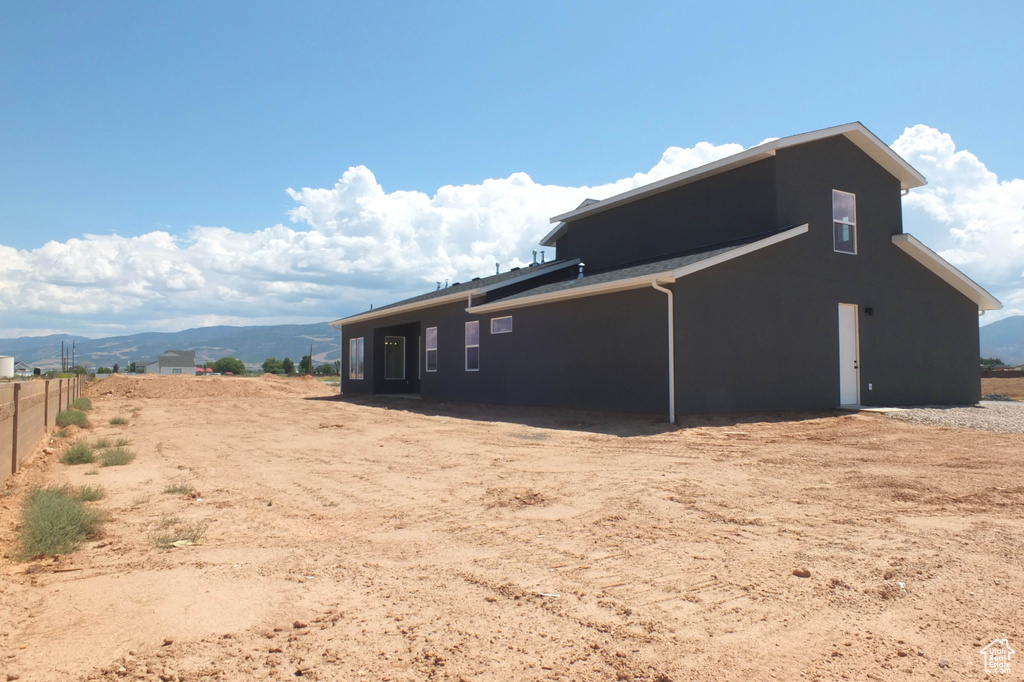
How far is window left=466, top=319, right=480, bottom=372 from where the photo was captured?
1767cm

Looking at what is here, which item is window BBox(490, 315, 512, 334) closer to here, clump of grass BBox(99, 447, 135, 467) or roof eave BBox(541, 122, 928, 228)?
roof eave BBox(541, 122, 928, 228)

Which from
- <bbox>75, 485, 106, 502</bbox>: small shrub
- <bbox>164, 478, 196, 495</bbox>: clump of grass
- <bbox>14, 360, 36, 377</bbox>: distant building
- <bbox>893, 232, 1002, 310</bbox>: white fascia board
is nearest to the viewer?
<bbox>75, 485, 106, 502</bbox>: small shrub

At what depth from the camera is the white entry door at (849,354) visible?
14.1 metres

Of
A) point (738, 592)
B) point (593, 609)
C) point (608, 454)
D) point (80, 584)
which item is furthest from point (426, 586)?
point (608, 454)

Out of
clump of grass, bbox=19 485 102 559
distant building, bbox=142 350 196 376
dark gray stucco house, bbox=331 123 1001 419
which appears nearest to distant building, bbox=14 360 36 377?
distant building, bbox=142 350 196 376

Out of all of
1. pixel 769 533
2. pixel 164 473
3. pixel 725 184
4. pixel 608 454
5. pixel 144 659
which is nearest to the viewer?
pixel 144 659

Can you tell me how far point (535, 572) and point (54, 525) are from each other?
3486mm

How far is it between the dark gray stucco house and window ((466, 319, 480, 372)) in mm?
43

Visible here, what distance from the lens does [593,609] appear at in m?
3.39

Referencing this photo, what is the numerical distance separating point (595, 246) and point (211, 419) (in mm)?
10760

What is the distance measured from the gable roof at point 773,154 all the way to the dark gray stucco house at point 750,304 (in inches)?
1.6

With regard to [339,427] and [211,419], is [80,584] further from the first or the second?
[211,419]

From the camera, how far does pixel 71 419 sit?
12625 mm

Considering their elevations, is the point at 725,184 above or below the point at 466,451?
above
